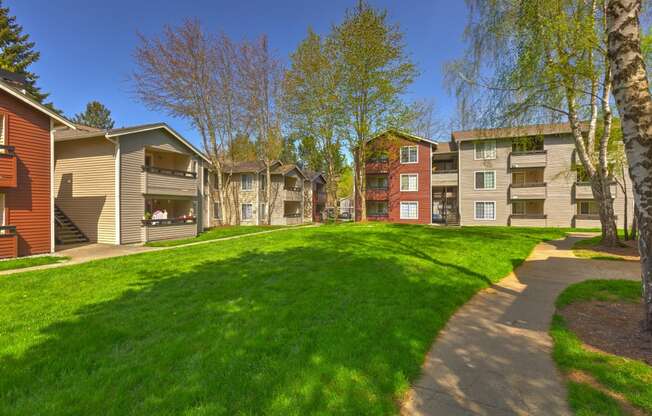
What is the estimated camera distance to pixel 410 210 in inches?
1282

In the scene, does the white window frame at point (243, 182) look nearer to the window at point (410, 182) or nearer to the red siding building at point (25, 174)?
the window at point (410, 182)

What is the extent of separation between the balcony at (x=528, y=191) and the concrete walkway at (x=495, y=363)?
24427 millimetres

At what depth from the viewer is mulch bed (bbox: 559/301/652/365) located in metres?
4.04

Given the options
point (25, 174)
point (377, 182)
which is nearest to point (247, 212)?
point (377, 182)

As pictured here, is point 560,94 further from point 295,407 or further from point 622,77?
point 295,407

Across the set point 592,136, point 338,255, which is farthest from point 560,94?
point 338,255

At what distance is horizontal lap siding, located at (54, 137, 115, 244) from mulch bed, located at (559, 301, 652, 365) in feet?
61.2

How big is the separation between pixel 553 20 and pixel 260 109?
75.8 feet

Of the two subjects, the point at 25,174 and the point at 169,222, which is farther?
the point at 169,222

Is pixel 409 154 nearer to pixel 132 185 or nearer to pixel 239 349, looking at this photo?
pixel 132 185

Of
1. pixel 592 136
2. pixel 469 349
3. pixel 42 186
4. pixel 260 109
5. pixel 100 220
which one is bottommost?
pixel 469 349

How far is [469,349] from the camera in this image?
4191 millimetres

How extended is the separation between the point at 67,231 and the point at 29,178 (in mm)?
5482

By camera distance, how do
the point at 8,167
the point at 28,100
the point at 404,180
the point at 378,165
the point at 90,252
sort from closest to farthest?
the point at 8,167
the point at 28,100
the point at 90,252
the point at 404,180
the point at 378,165
